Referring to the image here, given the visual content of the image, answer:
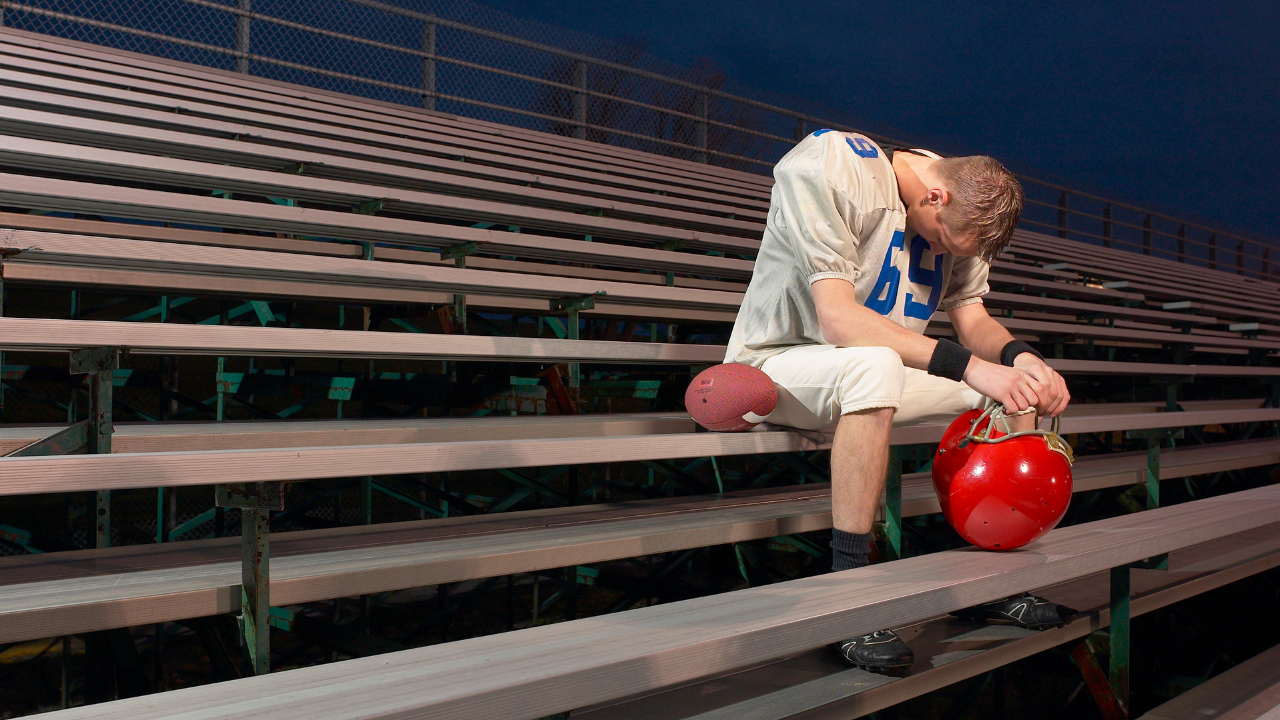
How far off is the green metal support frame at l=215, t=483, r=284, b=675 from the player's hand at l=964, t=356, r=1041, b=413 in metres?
1.04

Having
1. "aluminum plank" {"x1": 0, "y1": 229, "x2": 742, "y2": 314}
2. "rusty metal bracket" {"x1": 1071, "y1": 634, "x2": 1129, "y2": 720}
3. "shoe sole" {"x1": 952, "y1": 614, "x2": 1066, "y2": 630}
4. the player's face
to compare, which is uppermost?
the player's face

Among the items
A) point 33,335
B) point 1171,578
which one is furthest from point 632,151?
point 33,335

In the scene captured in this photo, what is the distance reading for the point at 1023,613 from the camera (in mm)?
1448

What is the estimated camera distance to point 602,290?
2.40 m

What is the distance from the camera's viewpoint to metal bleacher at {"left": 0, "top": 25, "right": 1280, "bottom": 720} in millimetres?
941

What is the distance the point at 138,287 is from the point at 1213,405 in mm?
4675

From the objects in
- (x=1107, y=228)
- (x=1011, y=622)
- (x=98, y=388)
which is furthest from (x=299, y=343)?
(x=1107, y=228)

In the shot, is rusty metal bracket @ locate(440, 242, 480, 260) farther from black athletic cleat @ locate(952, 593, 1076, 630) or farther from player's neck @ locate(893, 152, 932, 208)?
black athletic cleat @ locate(952, 593, 1076, 630)

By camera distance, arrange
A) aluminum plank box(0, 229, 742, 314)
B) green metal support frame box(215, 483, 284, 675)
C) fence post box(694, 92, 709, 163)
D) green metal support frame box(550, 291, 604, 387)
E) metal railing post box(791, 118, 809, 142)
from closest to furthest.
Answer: green metal support frame box(215, 483, 284, 675), aluminum plank box(0, 229, 742, 314), green metal support frame box(550, 291, 604, 387), fence post box(694, 92, 709, 163), metal railing post box(791, 118, 809, 142)

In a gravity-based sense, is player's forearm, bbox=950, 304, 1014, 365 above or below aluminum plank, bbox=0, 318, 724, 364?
above

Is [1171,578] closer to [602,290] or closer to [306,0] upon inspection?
[602,290]

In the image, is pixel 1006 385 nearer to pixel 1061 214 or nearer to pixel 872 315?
pixel 872 315

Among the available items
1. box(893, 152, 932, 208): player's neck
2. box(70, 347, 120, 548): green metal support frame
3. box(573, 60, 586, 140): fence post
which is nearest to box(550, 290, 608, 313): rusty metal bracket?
box(893, 152, 932, 208): player's neck

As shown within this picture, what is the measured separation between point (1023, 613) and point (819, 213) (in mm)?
806
